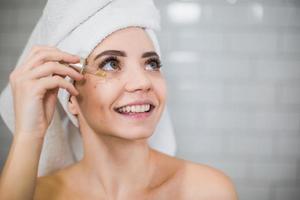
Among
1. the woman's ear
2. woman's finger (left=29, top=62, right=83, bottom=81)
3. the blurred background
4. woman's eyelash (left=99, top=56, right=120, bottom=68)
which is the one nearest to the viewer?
woman's finger (left=29, top=62, right=83, bottom=81)

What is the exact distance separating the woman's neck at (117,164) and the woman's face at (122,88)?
4.6 inches

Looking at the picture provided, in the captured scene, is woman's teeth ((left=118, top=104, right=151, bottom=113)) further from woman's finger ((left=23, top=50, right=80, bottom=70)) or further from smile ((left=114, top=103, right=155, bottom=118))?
woman's finger ((left=23, top=50, right=80, bottom=70))

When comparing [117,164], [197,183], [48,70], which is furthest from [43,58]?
[197,183]

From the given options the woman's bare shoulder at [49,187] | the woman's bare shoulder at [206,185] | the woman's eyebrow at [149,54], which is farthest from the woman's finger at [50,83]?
the woman's bare shoulder at [206,185]

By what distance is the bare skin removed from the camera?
0.94 meters

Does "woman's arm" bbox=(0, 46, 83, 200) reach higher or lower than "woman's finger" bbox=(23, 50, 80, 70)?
lower

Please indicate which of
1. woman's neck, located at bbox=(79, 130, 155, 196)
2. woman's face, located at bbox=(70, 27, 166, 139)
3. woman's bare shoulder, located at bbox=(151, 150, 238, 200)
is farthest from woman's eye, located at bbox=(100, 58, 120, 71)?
woman's bare shoulder, located at bbox=(151, 150, 238, 200)

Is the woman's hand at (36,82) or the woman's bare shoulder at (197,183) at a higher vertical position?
the woman's hand at (36,82)

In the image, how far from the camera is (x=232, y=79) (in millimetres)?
1405

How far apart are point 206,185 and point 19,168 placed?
1.95ft

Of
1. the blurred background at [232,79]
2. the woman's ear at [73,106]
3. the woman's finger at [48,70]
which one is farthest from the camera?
the blurred background at [232,79]

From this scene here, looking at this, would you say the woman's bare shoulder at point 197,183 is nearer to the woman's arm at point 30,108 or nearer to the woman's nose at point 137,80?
the woman's nose at point 137,80

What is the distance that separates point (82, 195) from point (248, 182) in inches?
28.2

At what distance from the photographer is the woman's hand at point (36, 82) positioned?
34.6 inches
